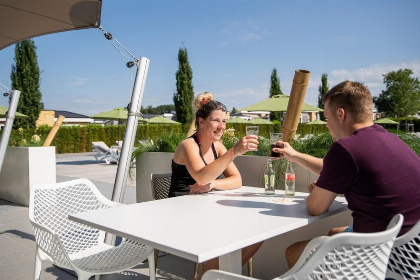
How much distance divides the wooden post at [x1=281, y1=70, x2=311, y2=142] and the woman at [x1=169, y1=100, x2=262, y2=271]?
2.40 feet

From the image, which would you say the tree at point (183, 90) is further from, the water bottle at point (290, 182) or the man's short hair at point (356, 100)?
the man's short hair at point (356, 100)

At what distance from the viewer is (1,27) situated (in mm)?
4336

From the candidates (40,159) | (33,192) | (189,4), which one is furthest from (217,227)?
(189,4)

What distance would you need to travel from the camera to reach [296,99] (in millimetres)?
3230

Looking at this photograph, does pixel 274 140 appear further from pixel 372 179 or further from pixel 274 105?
pixel 274 105

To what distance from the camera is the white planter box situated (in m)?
6.24

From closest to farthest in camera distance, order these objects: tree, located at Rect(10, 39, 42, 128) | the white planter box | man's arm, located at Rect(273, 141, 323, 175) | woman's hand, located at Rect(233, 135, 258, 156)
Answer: woman's hand, located at Rect(233, 135, 258, 156) → man's arm, located at Rect(273, 141, 323, 175) → the white planter box → tree, located at Rect(10, 39, 42, 128)

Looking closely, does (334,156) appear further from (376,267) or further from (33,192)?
(33,192)

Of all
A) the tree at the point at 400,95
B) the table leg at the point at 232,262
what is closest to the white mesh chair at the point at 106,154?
the table leg at the point at 232,262

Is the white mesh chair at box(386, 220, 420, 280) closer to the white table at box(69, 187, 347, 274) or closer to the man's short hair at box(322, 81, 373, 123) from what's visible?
the white table at box(69, 187, 347, 274)

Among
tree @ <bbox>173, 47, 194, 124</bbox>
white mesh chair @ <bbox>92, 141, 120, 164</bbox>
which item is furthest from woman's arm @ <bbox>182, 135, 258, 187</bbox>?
tree @ <bbox>173, 47, 194, 124</bbox>

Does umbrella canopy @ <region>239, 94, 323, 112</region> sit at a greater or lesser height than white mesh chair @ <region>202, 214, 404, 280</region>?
greater

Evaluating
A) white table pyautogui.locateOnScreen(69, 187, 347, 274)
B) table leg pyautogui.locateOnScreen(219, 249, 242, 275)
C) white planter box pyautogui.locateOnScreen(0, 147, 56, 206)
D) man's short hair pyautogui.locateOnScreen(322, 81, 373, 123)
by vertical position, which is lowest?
white planter box pyautogui.locateOnScreen(0, 147, 56, 206)

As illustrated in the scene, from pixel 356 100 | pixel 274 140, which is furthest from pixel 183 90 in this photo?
pixel 356 100
